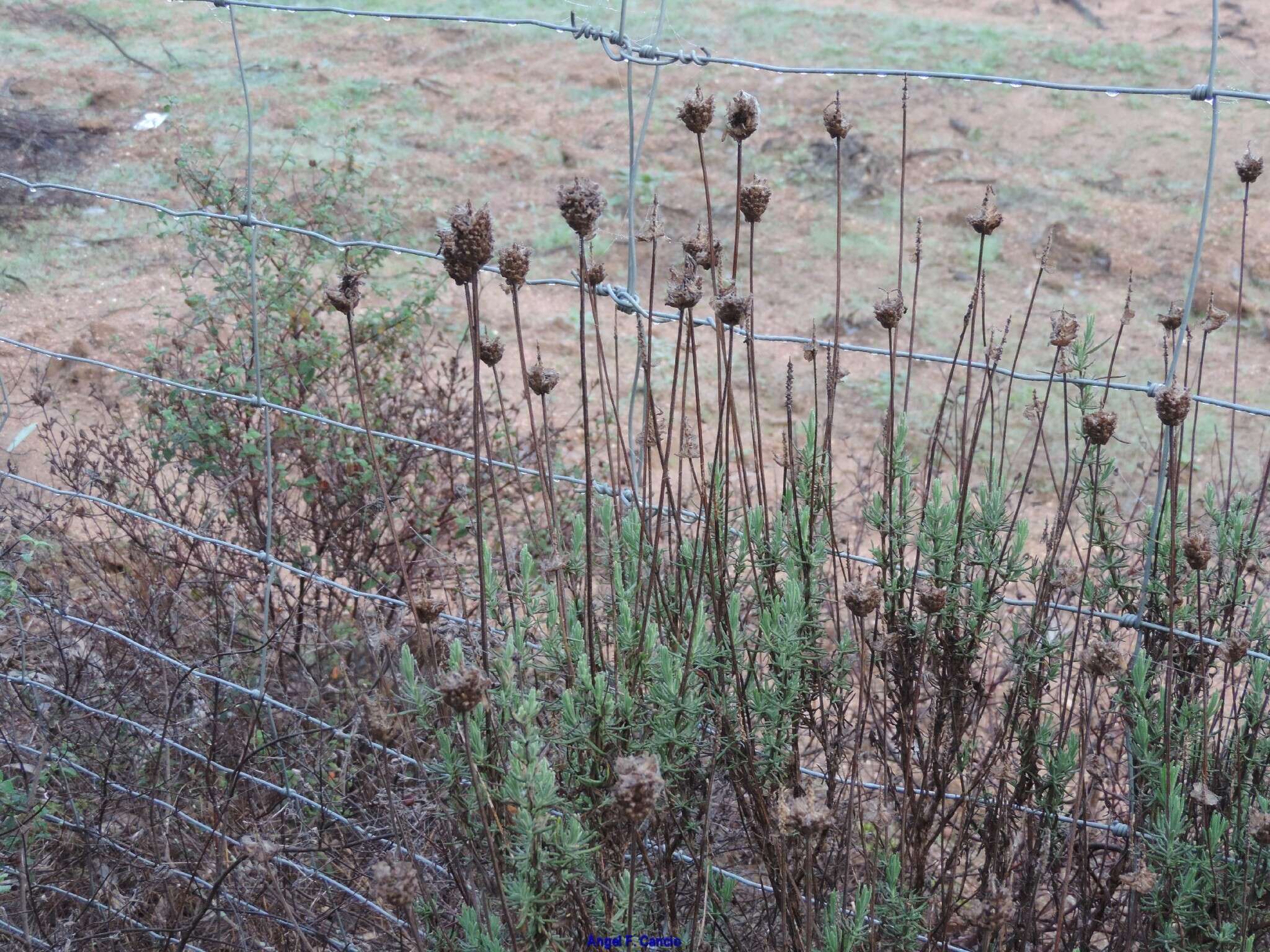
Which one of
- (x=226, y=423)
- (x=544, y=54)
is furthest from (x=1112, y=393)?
(x=544, y=54)

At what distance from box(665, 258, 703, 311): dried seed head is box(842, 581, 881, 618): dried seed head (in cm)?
41

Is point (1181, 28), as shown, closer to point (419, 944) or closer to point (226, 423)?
point (226, 423)

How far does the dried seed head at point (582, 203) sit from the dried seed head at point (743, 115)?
0.26 metres

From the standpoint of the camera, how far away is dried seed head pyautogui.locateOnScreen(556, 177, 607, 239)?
1.42 metres

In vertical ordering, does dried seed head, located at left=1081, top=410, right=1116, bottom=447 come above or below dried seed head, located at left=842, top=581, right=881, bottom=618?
above

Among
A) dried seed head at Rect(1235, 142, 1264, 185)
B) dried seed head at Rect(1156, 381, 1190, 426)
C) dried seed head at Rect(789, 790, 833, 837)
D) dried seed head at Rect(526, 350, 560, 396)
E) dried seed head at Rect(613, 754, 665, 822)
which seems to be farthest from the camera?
dried seed head at Rect(1235, 142, 1264, 185)

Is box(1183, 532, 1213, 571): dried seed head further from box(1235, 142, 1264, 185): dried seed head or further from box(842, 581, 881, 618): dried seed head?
box(1235, 142, 1264, 185): dried seed head

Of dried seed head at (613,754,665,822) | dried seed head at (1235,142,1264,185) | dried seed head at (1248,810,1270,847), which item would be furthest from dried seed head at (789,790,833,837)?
dried seed head at (1235,142,1264,185)

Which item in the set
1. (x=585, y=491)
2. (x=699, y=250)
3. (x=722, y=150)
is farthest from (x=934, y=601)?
(x=722, y=150)

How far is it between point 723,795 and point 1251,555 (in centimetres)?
84

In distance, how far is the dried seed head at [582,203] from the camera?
1.42m

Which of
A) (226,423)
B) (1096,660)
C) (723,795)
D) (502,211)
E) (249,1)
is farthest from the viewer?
(502,211)

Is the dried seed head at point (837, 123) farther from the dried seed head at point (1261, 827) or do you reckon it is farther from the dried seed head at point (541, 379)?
the dried seed head at point (1261, 827)

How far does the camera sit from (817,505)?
70.6 inches
